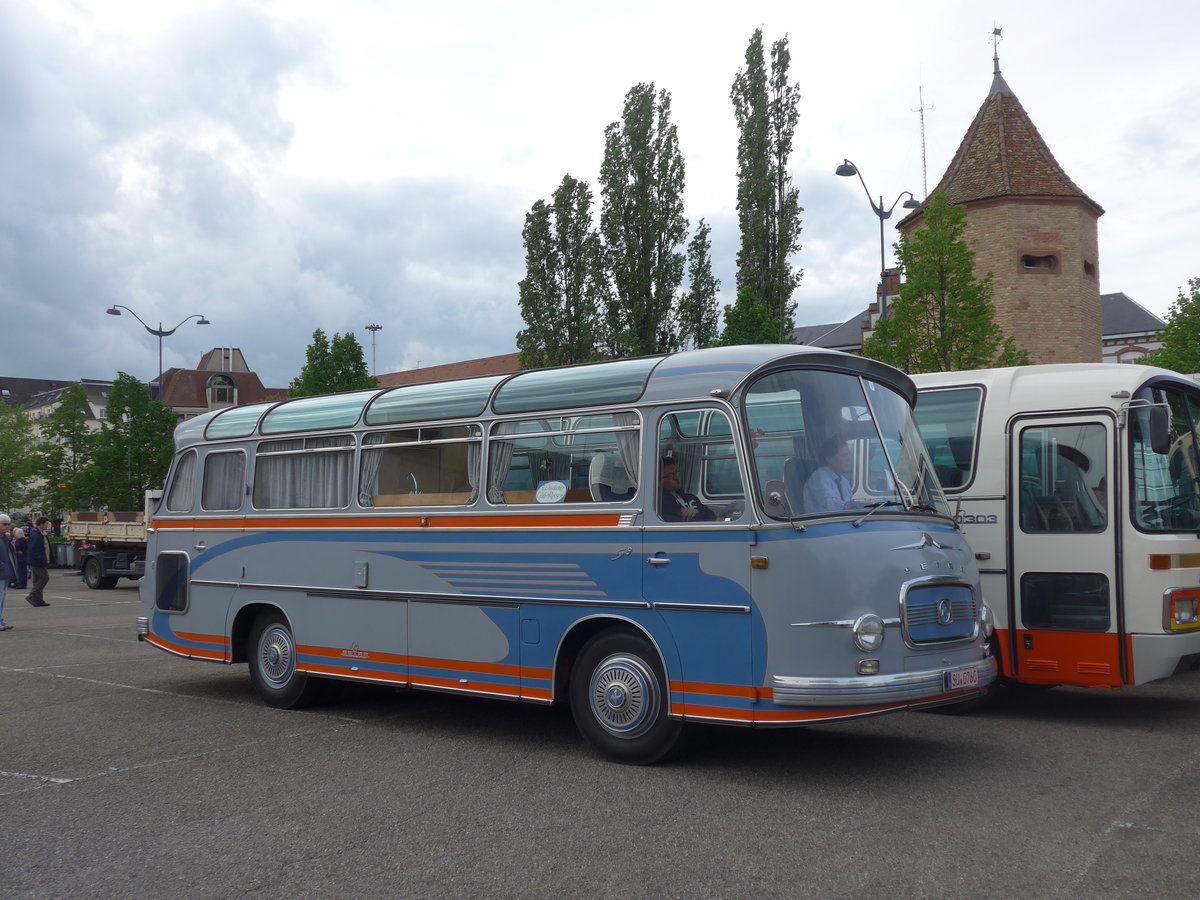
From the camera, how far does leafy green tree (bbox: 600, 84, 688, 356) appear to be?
37.9 m

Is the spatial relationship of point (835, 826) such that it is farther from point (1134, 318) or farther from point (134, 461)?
point (1134, 318)

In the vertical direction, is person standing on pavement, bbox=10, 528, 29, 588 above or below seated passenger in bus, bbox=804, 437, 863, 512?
below

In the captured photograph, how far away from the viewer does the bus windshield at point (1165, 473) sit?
928 centimetres

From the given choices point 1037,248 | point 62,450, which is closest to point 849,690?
point 1037,248

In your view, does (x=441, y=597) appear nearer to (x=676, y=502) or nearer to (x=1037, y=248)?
(x=676, y=502)

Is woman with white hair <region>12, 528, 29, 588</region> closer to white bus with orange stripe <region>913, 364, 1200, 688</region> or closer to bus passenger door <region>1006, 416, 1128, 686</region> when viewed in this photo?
white bus with orange stripe <region>913, 364, 1200, 688</region>

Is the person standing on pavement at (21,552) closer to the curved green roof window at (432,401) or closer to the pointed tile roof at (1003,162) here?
the curved green roof window at (432,401)

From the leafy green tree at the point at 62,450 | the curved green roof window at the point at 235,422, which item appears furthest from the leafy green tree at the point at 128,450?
the curved green roof window at the point at 235,422

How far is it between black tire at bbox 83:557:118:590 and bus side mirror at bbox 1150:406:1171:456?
1160 inches

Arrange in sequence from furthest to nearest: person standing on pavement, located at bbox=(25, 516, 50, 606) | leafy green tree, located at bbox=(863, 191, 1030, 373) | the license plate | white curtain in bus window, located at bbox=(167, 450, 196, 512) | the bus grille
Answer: person standing on pavement, located at bbox=(25, 516, 50, 606)
leafy green tree, located at bbox=(863, 191, 1030, 373)
white curtain in bus window, located at bbox=(167, 450, 196, 512)
the license plate
the bus grille

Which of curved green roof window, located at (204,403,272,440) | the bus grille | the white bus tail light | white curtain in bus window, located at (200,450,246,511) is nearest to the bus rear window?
the white bus tail light

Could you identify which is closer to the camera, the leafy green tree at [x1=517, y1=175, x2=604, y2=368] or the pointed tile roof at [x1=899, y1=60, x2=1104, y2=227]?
the pointed tile roof at [x1=899, y1=60, x2=1104, y2=227]

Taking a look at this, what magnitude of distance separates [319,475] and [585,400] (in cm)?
314

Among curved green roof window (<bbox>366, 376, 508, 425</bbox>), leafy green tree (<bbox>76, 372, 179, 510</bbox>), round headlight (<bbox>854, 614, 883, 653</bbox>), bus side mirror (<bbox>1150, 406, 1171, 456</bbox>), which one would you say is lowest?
round headlight (<bbox>854, 614, 883, 653</bbox>)
